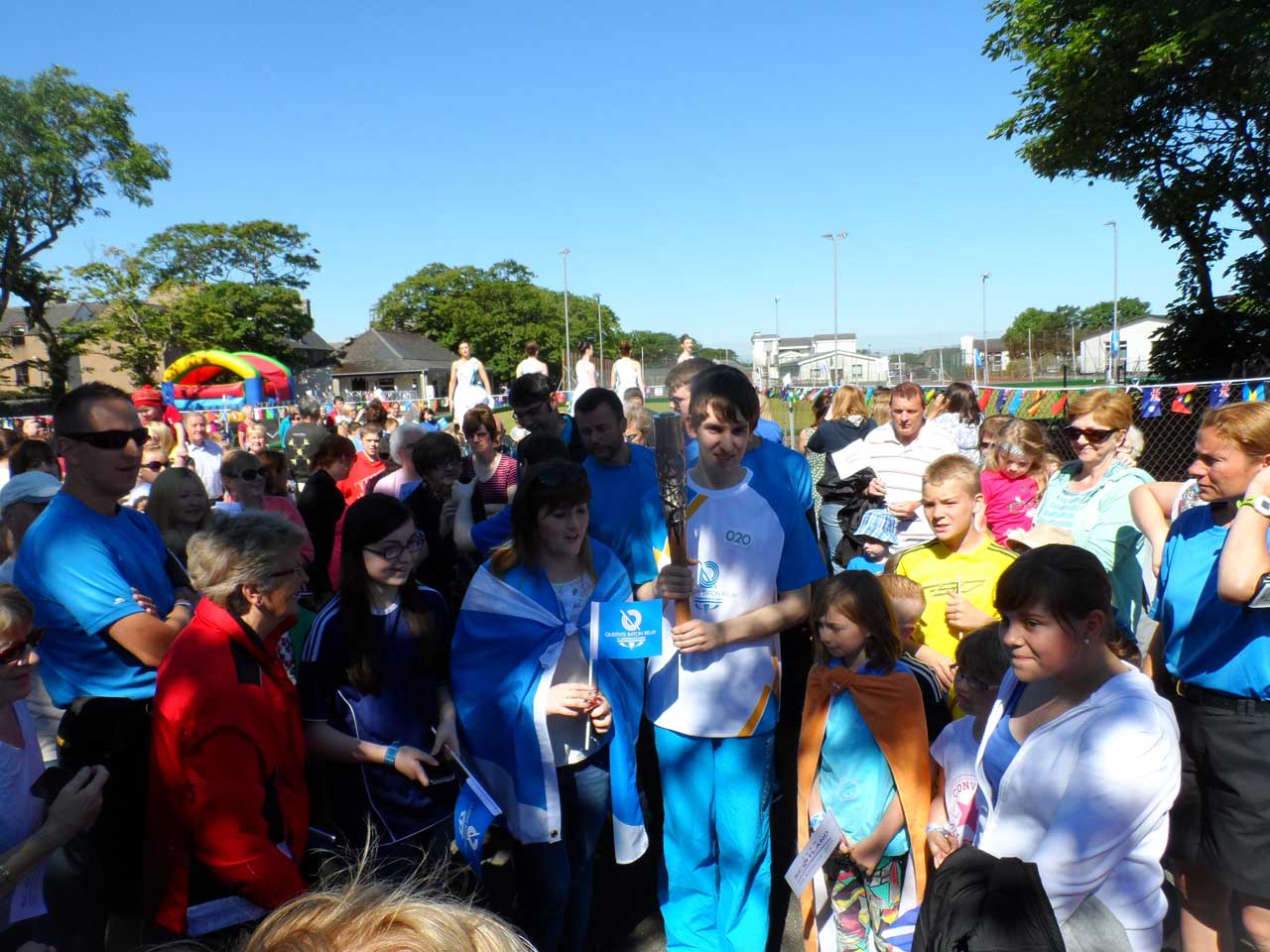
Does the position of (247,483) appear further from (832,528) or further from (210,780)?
(832,528)

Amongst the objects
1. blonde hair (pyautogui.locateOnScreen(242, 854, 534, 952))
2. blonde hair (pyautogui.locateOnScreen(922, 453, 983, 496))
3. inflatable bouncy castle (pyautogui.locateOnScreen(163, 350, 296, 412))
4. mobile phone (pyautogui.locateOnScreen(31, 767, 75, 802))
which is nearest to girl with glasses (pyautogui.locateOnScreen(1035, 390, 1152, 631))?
blonde hair (pyautogui.locateOnScreen(922, 453, 983, 496))

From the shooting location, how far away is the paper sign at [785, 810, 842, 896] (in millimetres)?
2510

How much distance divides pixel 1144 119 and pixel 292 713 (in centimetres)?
2063

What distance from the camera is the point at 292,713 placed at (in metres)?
2.32

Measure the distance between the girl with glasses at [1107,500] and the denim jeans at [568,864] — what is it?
2.54 meters

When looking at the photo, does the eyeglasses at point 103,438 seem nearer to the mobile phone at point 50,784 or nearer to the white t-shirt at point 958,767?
the mobile phone at point 50,784

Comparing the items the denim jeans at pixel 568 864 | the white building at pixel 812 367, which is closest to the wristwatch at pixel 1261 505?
the denim jeans at pixel 568 864

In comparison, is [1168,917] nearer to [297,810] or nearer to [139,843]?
[297,810]

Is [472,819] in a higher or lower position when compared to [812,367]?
lower

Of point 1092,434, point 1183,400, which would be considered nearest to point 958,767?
point 1092,434

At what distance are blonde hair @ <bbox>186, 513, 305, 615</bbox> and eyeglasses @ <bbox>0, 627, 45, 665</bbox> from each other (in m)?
0.41

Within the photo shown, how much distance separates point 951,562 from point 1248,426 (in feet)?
3.87

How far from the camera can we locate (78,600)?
2559 millimetres

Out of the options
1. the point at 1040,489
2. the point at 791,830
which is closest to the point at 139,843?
the point at 791,830
